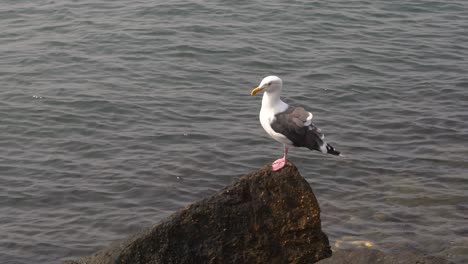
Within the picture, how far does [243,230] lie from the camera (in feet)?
24.8

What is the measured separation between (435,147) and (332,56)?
201 inches

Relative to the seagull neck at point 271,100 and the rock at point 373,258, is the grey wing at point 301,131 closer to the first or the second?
the seagull neck at point 271,100

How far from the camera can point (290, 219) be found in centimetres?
769

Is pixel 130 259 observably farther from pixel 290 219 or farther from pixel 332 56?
pixel 332 56

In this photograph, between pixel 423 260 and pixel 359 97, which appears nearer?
pixel 423 260

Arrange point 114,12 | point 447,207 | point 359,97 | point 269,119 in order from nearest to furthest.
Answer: point 269,119, point 447,207, point 359,97, point 114,12

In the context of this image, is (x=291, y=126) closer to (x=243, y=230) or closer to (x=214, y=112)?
(x=243, y=230)

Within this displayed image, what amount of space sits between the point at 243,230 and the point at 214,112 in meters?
7.96

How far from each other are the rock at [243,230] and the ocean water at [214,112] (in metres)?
2.47

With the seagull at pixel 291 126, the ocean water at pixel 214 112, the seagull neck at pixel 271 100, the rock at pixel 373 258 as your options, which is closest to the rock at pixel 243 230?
the seagull at pixel 291 126

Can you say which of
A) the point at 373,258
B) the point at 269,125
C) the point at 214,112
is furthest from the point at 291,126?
the point at 214,112

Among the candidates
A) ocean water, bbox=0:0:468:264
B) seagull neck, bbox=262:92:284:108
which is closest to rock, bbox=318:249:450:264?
ocean water, bbox=0:0:468:264

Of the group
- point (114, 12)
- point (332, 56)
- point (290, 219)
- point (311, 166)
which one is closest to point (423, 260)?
point (290, 219)

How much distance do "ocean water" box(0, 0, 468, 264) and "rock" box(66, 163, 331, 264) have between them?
2475 millimetres
